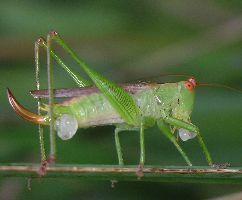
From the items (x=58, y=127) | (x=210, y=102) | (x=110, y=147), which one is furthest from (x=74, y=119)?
(x=210, y=102)

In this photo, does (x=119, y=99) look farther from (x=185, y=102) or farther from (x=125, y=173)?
(x=125, y=173)

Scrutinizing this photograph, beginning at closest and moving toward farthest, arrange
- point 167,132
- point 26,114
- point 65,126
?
point 26,114 → point 65,126 → point 167,132

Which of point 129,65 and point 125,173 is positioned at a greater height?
point 129,65

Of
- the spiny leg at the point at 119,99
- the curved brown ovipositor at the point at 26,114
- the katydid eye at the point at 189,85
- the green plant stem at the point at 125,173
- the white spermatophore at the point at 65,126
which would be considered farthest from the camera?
the katydid eye at the point at 189,85

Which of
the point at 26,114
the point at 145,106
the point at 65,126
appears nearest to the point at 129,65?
the point at 145,106

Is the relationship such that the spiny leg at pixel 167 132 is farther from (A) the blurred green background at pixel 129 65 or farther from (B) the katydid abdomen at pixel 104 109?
(A) the blurred green background at pixel 129 65

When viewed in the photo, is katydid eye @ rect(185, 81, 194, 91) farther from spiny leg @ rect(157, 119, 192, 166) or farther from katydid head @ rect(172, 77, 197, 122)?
spiny leg @ rect(157, 119, 192, 166)

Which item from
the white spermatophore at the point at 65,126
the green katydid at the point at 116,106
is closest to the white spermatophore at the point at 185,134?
the green katydid at the point at 116,106

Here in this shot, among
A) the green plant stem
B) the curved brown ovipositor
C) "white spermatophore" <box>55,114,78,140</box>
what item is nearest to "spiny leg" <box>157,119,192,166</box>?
"white spermatophore" <box>55,114,78,140</box>
